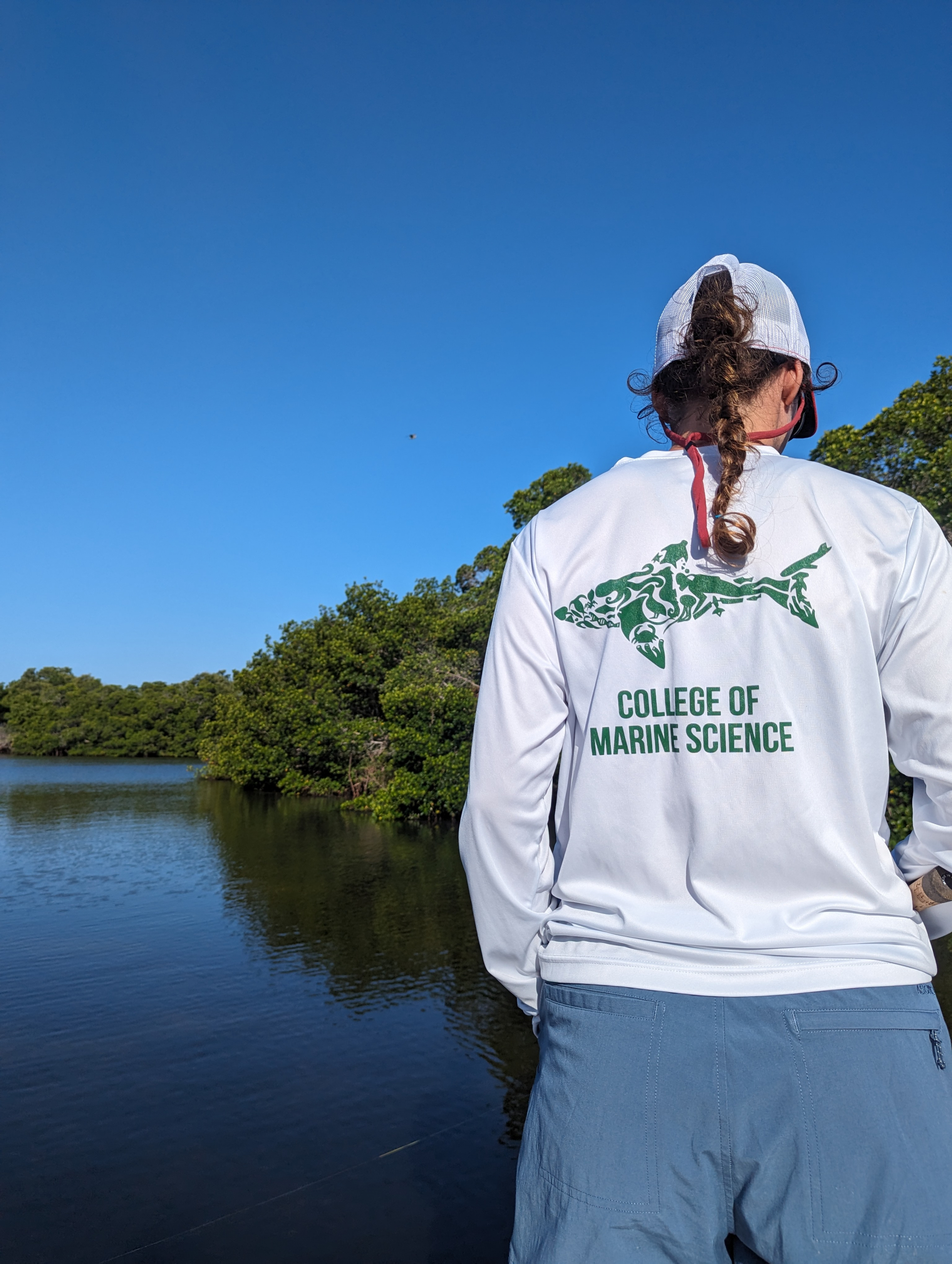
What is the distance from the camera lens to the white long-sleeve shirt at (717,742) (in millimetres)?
1048

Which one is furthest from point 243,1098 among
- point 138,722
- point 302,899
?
point 138,722

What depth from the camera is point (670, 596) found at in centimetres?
114

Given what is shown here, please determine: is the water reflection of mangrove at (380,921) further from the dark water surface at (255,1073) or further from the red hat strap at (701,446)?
the red hat strap at (701,446)

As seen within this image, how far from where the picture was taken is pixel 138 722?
5931 centimetres

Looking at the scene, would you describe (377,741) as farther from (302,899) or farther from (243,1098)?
(243,1098)

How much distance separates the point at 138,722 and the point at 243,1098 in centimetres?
→ 5875

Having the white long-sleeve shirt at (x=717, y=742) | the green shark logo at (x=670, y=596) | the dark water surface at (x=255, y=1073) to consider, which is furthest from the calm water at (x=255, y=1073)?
the green shark logo at (x=670, y=596)

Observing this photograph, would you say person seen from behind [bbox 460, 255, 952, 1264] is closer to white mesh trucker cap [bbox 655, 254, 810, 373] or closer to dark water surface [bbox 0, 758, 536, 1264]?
white mesh trucker cap [bbox 655, 254, 810, 373]

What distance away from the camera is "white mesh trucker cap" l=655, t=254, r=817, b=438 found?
1.28 metres

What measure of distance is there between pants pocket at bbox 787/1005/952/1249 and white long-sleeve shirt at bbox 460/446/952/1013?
0.17 feet

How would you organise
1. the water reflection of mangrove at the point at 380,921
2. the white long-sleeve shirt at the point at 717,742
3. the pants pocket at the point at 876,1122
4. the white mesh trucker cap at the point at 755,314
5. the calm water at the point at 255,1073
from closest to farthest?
1. the pants pocket at the point at 876,1122
2. the white long-sleeve shirt at the point at 717,742
3. the white mesh trucker cap at the point at 755,314
4. the calm water at the point at 255,1073
5. the water reflection of mangrove at the point at 380,921

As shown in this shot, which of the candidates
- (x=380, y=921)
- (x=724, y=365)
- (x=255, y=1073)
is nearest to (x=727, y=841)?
(x=724, y=365)

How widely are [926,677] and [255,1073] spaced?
4658 millimetres

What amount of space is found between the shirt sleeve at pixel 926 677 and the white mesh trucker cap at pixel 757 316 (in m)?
0.31
